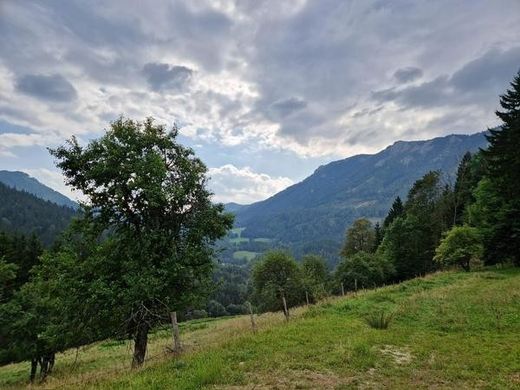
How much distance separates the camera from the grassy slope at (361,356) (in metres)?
12.8

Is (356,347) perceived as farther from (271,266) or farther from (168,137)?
(271,266)

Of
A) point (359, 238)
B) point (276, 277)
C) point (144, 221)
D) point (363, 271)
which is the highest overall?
point (359, 238)

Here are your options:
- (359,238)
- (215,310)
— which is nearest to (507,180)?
(359,238)

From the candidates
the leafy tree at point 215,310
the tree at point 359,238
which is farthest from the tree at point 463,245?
the leafy tree at point 215,310

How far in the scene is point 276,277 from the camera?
4850 cm

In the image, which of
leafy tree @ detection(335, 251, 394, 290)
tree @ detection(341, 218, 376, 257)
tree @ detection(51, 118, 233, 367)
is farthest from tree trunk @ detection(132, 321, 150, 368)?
tree @ detection(341, 218, 376, 257)

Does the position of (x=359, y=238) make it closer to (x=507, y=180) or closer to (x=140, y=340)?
(x=507, y=180)

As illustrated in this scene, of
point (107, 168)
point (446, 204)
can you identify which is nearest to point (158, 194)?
point (107, 168)

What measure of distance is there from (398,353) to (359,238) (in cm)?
8663

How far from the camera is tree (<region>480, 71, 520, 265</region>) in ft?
140

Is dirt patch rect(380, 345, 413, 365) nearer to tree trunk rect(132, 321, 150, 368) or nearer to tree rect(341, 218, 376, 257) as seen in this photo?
tree trunk rect(132, 321, 150, 368)

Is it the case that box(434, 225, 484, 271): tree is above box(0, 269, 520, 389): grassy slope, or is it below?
above

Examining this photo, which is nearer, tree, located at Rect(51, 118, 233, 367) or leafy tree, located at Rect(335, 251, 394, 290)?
tree, located at Rect(51, 118, 233, 367)

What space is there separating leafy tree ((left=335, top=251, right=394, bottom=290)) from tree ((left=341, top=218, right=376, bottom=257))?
30.2 metres
